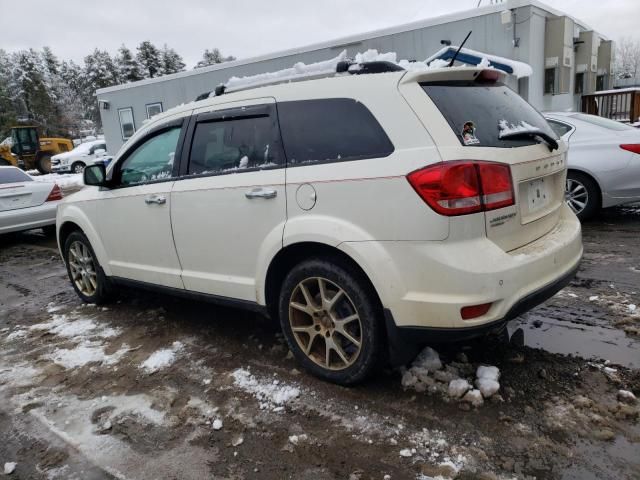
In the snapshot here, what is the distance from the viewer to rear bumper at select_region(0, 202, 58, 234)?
8094 millimetres

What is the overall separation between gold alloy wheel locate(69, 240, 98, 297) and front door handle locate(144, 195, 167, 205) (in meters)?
1.34

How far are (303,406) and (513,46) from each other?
1164 cm

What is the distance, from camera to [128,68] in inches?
2672

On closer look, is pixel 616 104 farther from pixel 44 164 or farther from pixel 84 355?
pixel 44 164

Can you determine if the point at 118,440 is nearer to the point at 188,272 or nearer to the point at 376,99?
the point at 188,272

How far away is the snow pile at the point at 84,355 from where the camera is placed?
3656 millimetres

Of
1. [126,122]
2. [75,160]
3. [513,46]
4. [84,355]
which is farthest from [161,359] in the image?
[75,160]

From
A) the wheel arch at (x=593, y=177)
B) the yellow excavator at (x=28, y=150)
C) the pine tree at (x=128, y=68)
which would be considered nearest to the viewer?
the wheel arch at (x=593, y=177)

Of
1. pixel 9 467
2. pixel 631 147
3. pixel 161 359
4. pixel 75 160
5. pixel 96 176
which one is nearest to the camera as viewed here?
pixel 9 467

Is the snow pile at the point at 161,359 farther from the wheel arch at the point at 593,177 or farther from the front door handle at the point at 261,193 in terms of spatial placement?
the wheel arch at the point at 593,177

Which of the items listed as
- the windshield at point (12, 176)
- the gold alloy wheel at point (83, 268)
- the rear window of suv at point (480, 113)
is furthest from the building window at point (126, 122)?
the rear window of suv at point (480, 113)

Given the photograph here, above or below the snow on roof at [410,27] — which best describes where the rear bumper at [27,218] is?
below

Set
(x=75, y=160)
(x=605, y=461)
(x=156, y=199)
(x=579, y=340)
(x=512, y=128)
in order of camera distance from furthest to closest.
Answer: (x=75, y=160) → (x=156, y=199) → (x=579, y=340) → (x=512, y=128) → (x=605, y=461)

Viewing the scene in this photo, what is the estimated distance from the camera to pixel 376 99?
8.71 ft
